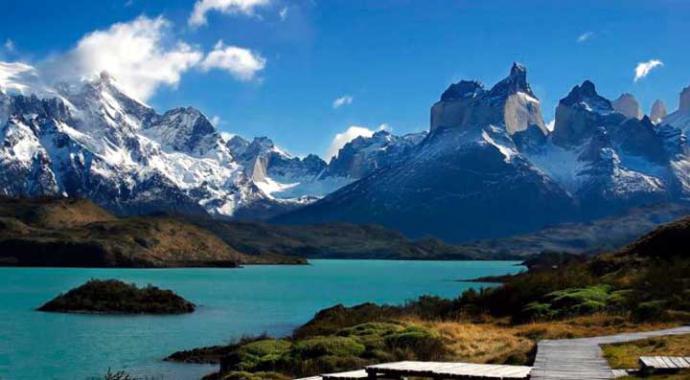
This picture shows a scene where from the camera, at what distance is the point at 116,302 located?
10006cm

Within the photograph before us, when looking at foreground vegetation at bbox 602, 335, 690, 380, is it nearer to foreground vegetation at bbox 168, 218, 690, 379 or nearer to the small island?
foreground vegetation at bbox 168, 218, 690, 379

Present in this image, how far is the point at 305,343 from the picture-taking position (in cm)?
3428

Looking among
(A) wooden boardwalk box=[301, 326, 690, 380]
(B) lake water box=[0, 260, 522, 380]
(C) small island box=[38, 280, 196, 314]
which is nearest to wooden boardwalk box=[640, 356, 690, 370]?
(A) wooden boardwalk box=[301, 326, 690, 380]

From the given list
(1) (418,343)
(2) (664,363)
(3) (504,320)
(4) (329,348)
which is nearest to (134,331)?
(3) (504,320)

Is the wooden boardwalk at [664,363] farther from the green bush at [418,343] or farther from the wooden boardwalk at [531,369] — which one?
the green bush at [418,343]

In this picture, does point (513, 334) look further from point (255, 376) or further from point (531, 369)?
point (531, 369)

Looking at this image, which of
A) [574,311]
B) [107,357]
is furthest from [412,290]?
[574,311]

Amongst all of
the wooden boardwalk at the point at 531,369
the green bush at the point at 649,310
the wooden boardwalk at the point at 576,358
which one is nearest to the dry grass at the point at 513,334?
the green bush at the point at 649,310

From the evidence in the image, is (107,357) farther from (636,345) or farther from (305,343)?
(636,345)

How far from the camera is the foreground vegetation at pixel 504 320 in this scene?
3282 centimetres

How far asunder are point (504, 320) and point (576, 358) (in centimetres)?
2141

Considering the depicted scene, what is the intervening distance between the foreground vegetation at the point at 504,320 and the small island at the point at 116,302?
4082 cm

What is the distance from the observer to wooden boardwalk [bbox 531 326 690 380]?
20672mm

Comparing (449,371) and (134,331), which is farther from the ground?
(449,371)
